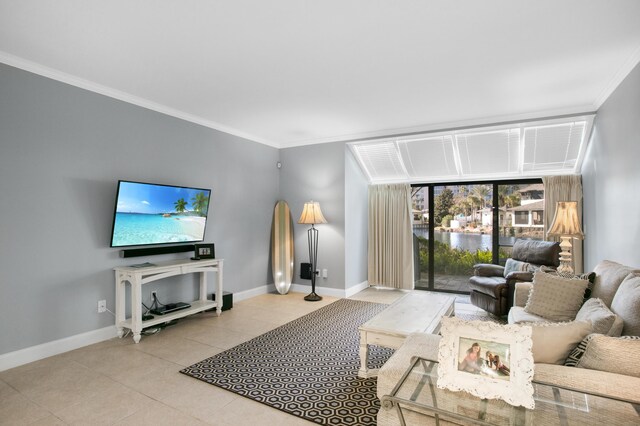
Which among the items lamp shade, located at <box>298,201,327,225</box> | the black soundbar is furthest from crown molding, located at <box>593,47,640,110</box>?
the black soundbar

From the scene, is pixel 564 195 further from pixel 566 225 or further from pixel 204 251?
pixel 204 251

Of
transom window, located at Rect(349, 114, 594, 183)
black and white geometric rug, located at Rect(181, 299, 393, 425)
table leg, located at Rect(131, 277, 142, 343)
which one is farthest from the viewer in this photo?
transom window, located at Rect(349, 114, 594, 183)

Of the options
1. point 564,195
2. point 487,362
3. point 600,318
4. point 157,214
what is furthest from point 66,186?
point 564,195

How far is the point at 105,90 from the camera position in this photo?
3.53 meters

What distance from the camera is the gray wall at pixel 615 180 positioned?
2.87 metres

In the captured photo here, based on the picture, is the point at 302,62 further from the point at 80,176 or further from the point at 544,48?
the point at 80,176

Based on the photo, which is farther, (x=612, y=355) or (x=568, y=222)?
(x=568, y=222)

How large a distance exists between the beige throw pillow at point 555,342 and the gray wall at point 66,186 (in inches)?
148

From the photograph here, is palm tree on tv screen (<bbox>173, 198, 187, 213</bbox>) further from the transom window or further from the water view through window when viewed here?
the water view through window

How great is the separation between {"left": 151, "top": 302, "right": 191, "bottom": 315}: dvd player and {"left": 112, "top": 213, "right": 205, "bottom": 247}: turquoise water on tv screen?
737 mm

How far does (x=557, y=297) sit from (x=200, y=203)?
385cm

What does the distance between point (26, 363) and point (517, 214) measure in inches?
240

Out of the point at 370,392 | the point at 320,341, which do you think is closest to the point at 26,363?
the point at 320,341

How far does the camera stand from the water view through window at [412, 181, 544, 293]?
16.9 ft
